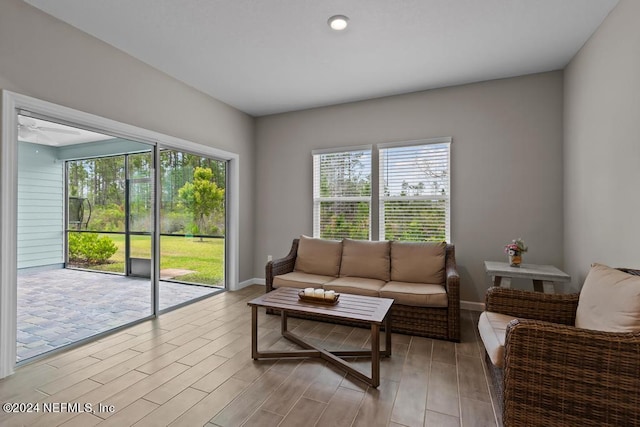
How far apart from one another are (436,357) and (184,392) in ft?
6.56

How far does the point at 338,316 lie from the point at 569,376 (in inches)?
51.9

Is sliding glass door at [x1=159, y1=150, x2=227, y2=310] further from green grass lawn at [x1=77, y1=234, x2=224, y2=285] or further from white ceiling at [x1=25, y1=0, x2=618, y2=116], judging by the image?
white ceiling at [x1=25, y1=0, x2=618, y2=116]

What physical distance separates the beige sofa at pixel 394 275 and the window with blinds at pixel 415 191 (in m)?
0.42

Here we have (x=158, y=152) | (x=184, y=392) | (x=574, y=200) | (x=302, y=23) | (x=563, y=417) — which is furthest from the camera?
(x=158, y=152)

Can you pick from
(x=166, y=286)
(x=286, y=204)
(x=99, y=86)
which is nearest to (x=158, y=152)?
(x=99, y=86)

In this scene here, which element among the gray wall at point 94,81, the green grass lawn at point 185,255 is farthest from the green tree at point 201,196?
the gray wall at point 94,81

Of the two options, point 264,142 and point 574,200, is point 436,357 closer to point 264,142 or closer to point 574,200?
point 574,200

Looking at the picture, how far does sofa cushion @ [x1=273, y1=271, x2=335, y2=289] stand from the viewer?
343 cm

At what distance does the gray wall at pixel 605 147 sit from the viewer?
210 cm

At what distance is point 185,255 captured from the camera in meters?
4.05

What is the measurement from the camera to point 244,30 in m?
2.65

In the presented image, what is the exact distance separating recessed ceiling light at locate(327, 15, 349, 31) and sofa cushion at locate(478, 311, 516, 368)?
8.49 feet

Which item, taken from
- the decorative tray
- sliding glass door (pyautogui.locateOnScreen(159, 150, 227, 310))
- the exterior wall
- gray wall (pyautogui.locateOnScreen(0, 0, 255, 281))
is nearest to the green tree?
sliding glass door (pyautogui.locateOnScreen(159, 150, 227, 310))

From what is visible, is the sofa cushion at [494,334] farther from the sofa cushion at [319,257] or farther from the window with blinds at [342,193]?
the window with blinds at [342,193]
